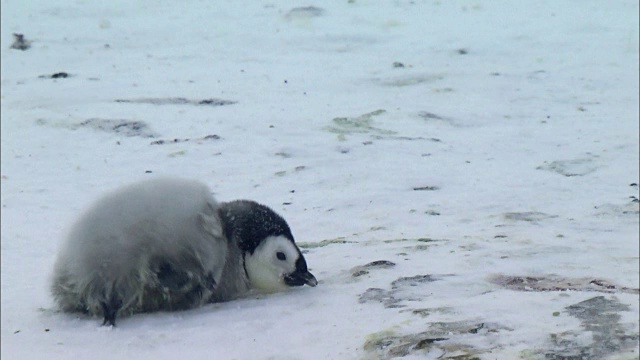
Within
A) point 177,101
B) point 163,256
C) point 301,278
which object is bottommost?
point 177,101

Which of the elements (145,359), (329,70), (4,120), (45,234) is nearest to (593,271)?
(145,359)

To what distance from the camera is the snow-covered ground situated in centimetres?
347

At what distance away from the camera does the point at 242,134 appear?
761 cm

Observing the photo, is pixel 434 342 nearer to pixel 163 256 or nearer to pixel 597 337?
pixel 597 337

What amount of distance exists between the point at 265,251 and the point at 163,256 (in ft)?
1.71

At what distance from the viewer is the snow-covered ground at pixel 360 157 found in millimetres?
3469

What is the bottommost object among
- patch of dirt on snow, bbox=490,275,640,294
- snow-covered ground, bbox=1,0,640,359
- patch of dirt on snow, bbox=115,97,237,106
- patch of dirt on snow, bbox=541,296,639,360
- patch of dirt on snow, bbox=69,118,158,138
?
patch of dirt on snow, bbox=115,97,237,106

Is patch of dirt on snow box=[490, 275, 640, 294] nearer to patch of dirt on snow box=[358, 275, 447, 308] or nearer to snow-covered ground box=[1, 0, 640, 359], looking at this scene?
snow-covered ground box=[1, 0, 640, 359]

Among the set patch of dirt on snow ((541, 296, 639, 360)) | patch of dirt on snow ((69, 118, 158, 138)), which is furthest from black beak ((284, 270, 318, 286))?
patch of dirt on snow ((69, 118, 158, 138))

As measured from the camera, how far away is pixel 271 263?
13.8 ft

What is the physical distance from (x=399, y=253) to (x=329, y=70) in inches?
219

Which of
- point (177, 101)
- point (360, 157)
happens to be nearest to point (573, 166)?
point (360, 157)

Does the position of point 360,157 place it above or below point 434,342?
below

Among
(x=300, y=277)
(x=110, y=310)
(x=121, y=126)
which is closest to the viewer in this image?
(x=110, y=310)
